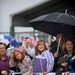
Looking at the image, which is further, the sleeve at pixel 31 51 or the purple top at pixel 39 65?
the sleeve at pixel 31 51

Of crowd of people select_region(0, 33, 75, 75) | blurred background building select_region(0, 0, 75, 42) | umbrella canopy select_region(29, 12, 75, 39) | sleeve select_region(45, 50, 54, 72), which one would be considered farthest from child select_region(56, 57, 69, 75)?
blurred background building select_region(0, 0, 75, 42)

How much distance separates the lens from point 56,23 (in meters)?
6.99

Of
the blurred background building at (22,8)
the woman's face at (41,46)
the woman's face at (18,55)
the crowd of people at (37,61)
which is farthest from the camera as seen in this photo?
the blurred background building at (22,8)

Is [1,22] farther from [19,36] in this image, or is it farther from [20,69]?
[20,69]

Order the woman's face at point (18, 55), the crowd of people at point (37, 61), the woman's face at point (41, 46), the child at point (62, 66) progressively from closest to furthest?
1. the child at point (62, 66)
2. the crowd of people at point (37, 61)
3. the woman's face at point (18, 55)
4. the woman's face at point (41, 46)

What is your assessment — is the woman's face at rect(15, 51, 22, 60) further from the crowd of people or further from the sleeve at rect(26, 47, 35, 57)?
the sleeve at rect(26, 47, 35, 57)

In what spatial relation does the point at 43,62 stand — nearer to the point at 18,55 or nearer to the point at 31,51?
the point at 18,55

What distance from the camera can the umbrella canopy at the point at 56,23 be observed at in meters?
6.36

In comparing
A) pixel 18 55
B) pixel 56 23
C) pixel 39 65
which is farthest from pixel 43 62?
pixel 56 23

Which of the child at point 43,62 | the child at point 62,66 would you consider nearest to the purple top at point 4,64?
the child at point 43,62

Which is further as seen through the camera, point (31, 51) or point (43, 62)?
point (31, 51)

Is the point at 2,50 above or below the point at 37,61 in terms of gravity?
above

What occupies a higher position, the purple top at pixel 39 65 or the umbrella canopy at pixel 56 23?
the umbrella canopy at pixel 56 23

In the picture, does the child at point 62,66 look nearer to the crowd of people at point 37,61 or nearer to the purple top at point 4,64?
the crowd of people at point 37,61
